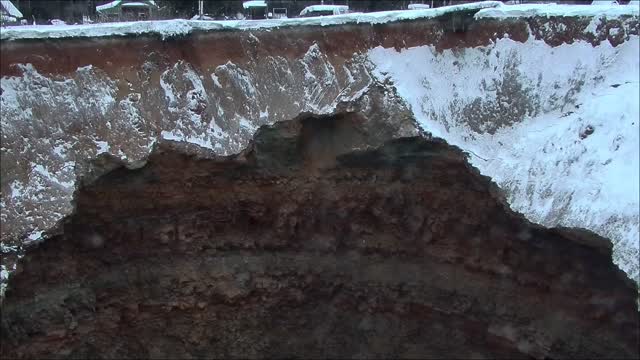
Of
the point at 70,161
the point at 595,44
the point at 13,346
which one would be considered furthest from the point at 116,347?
the point at 595,44

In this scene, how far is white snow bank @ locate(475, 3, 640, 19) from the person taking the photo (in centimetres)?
720

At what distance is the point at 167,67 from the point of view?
7.80m

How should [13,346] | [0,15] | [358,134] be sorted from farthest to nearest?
1. [0,15]
2. [358,134]
3. [13,346]

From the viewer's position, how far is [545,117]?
23.7 feet

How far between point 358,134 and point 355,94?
51 cm

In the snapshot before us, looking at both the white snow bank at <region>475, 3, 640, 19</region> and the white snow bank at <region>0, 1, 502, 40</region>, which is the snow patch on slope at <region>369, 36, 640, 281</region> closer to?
the white snow bank at <region>475, 3, 640, 19</region>

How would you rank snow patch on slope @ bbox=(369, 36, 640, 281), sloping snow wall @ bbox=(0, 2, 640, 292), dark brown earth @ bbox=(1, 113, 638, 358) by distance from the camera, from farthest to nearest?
dark brown earth @ bbox=(1, 113, 638, 358), sloping snow wall @ bbox=(0, 2, 640, 292), snow patch on slope @ bbox=(369, 36, 640, 281)

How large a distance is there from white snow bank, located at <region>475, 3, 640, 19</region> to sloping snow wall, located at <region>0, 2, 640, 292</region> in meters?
0.02

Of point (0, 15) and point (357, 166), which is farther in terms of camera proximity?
point (0, 15)

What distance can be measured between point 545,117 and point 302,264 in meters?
3.48

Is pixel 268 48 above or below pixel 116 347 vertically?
above

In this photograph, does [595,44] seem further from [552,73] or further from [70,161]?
[70,161]

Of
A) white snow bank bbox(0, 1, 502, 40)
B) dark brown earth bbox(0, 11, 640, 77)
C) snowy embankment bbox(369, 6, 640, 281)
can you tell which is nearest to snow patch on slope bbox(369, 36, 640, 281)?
snowy embankment bbox(369, 6, 640, 281)

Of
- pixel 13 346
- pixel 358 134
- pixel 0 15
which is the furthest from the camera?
pixel 0 15
